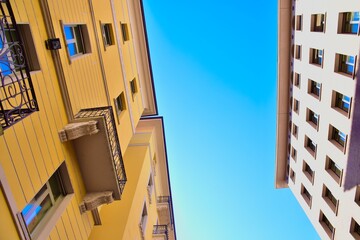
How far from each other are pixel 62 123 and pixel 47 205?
89.4 inches

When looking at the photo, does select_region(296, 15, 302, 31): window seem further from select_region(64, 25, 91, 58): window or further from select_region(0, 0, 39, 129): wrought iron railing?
select_region(0, 0, 39, 129): wrought iron railing

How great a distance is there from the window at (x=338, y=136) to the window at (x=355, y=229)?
3980 millimetres

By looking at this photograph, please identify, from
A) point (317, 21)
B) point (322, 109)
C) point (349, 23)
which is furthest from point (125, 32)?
point (322, 109)

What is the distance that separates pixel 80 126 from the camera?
23.9ft

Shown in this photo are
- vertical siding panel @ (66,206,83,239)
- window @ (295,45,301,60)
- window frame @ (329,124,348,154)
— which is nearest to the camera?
vertical siding panel @ (66,206,83,239)

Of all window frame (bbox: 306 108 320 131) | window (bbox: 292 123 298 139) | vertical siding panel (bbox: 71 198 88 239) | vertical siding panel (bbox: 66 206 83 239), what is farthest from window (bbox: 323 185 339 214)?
vertical siding panel (bbox: 66 206 83 239)

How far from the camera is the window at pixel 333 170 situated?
1510cm

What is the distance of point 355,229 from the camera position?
45.9ft

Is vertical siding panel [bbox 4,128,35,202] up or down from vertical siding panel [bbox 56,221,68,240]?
up

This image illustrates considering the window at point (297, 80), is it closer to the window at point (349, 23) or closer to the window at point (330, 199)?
the window at point (349, 23)

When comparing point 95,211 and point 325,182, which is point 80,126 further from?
point 325,182

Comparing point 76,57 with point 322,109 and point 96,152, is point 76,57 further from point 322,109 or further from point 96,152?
point 322,109

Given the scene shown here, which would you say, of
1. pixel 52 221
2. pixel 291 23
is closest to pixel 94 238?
pixel 52 221

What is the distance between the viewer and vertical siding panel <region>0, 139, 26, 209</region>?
15.9 feet
